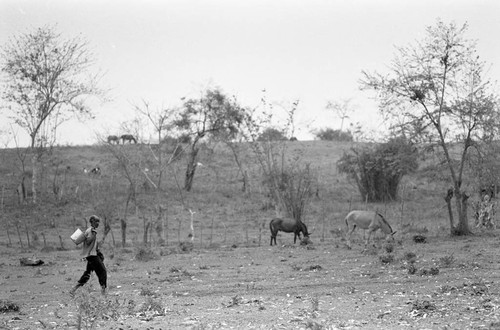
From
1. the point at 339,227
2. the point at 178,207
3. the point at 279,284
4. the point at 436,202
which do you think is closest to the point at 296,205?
the point at 339,227

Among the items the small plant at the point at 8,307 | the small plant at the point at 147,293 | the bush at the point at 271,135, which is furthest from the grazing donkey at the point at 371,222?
the bush at the point at 271,135

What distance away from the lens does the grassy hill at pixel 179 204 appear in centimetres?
3067

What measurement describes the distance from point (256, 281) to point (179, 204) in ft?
81.6

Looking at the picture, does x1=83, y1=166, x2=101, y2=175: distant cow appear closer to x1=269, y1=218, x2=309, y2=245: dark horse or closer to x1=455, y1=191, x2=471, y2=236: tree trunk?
x1=269, y1=218, x2=309, y2=245: dark horse

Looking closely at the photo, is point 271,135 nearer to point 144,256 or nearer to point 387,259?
A: point 144,256

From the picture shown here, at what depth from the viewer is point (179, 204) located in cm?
4044

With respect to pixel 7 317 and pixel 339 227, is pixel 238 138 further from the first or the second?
pixel 7 317

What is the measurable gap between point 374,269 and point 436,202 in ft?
83.2

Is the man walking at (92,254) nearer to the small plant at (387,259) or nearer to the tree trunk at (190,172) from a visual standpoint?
the small plant at (387,259)

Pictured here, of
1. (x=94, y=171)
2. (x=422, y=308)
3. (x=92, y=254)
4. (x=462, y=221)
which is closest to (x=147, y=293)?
(x=92, y=254)

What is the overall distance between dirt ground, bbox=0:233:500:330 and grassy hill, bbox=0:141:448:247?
214 inches

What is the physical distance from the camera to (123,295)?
1416 centimetres

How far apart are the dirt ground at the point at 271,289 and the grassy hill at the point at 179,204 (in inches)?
214

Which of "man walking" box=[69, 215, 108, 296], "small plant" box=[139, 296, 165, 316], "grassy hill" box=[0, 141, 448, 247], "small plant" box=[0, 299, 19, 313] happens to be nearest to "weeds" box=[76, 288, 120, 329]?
"small plant" box=[139, 296, 165, 316]
